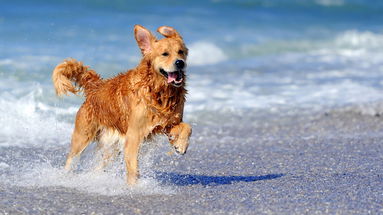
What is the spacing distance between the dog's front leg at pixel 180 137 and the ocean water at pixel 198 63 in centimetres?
42

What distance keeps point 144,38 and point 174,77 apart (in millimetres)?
502

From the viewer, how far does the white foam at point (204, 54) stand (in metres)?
18.6

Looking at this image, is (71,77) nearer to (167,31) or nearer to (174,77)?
(167,31)

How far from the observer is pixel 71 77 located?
736 cm

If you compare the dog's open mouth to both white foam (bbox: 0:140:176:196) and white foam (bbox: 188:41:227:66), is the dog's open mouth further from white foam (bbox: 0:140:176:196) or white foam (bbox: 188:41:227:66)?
white foam (bbox: 188:41:227:66)

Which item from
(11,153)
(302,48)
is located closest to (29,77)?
(11,153)

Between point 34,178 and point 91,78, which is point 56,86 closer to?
point 91,78

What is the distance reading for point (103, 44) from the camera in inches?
727

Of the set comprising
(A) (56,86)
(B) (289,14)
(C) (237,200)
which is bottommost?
(B) (289,14)

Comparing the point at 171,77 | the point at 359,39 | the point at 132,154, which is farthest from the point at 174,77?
the point at 359,39

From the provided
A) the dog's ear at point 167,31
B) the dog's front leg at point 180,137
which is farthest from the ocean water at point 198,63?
the dog's ear at point 167,31

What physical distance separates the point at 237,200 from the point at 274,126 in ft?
15.0

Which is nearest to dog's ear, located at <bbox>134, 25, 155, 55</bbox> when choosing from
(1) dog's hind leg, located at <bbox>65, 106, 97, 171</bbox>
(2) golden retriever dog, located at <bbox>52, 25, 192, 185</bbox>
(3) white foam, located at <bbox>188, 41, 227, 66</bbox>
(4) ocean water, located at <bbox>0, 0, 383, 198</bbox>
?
(2) golden retriever dog, located at <bbox>52, 25, 192, 185</bbox>

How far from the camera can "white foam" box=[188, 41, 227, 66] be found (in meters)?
18.6
